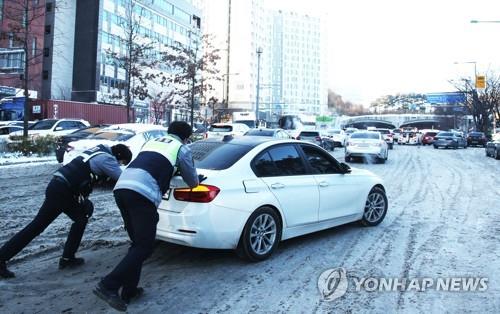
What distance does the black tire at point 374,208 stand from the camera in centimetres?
734

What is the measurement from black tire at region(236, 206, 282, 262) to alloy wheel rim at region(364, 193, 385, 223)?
2218mm

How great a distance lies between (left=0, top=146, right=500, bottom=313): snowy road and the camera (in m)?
4.30

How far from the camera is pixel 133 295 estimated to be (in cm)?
432

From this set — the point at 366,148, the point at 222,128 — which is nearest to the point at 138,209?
the point at 366,148

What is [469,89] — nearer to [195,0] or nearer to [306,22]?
[195,0]

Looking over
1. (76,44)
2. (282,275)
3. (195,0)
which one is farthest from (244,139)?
(195,0)

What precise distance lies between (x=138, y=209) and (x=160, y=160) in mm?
480

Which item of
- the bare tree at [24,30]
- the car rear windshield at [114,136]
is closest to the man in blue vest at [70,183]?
the car rear windshield at [114,136]

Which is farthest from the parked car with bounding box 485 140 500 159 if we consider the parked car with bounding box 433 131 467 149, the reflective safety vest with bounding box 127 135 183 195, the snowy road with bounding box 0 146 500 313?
the reflective safety vest with bounding box 127 135 183 195

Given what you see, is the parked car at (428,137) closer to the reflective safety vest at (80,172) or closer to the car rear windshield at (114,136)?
the car rear windshield at (114,136)

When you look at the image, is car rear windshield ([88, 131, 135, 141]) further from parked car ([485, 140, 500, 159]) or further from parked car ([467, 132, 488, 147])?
parked car ([467, 132, 488, 147])

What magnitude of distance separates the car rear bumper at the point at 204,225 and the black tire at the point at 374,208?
2.79 metres

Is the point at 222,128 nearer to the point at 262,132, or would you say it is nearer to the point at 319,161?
the point at 262,132

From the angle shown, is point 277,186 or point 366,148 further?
point 366,148
